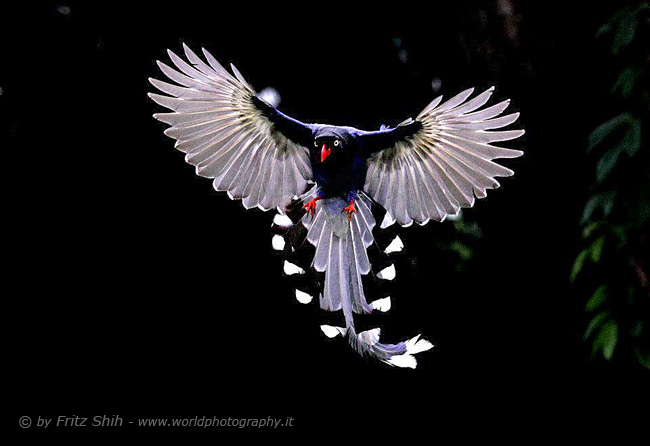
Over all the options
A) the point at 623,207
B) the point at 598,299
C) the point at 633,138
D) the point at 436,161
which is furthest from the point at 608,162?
the point at 436,161

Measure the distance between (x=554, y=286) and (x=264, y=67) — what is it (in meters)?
1.24

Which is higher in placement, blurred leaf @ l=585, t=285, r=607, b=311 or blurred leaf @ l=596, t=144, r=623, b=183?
blurred leaf @ l=596, t=144, r=623, b=183

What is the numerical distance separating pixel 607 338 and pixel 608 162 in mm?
472

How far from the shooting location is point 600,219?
2.00m

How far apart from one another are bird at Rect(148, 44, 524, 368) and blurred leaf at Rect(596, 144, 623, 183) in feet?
1.72

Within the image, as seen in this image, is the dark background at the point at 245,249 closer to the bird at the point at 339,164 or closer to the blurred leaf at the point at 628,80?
the blurred leaf at the point at 628,80

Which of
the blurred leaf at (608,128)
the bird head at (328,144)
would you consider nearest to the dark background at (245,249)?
the blurred leaf at (608,128)

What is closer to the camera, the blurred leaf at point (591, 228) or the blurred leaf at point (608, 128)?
the blurred leaf at point (608, 128)

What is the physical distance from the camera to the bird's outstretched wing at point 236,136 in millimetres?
1258

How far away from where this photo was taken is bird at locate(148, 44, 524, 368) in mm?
1234

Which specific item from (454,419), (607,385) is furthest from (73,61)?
(607,385)

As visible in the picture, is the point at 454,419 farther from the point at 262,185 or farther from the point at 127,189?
the point at 262,185

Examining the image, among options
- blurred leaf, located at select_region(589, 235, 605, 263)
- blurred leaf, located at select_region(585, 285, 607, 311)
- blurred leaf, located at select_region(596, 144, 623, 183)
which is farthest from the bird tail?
blurred leaf, located at select_region(585, 285, 607, 311)

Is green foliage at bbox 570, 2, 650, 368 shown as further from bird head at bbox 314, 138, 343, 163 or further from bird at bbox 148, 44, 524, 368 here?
bird head at bbox 314, 138, 343, 163
